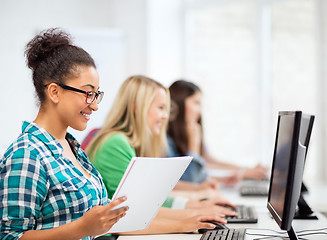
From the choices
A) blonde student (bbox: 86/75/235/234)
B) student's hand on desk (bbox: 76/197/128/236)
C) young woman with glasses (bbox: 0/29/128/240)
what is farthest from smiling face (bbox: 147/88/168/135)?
student's hand on desk (bbox: 76/197/128/236)

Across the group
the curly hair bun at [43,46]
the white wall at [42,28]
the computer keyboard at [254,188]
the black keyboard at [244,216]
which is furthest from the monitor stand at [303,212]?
the white wall at [42,28]

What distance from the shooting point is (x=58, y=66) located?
1408 mm

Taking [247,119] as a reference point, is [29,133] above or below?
above

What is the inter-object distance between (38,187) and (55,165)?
94 millimetres

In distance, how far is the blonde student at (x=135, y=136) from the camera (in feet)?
6.39

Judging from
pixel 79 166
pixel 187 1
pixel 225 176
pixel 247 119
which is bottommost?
pixel 225 176

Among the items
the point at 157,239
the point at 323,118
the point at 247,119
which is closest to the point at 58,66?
the point at 157,239

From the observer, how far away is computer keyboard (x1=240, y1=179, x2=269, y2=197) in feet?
9.02

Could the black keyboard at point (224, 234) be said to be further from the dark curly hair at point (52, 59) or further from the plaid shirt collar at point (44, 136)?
the dark curly hair at point (52, 59)

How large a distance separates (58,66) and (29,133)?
223 millimetres

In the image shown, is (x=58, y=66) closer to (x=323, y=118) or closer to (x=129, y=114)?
(x=129, y=114)

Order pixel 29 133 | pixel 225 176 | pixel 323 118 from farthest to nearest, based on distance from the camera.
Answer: pixel 323 118 → pixel 225 176 → pixel 29 133

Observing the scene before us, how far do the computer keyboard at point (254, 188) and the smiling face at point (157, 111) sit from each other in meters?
0.80

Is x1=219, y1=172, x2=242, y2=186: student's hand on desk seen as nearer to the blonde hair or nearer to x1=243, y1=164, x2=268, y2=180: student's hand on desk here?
x1=243, y1=164, x2=268, y2=180: student's hand on desk
